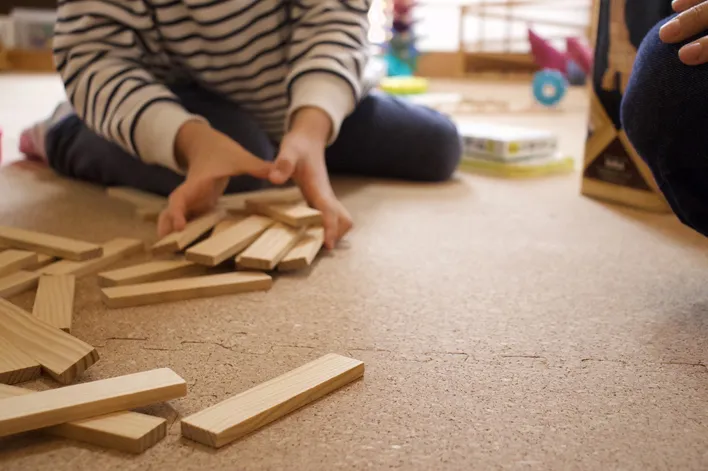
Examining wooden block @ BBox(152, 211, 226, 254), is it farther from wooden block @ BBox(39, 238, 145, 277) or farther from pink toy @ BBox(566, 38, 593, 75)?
pink toy @ BBox(566, 38, 593, 75)

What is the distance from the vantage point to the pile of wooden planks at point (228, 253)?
2.62 ft

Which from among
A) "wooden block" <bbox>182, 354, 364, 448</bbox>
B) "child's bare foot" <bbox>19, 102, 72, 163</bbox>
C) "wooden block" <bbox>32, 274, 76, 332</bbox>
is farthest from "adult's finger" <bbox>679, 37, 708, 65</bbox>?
"child's bare foot" <bbox>19, 102, 72, 163</bbox>

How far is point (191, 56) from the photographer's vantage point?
122 centimetres

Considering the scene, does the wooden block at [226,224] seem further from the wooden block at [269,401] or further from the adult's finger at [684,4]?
the adult's finger at [684,4]

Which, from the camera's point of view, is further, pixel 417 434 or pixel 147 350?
pixel 147 350

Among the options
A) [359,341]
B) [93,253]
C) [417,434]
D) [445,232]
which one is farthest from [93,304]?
[445,232]

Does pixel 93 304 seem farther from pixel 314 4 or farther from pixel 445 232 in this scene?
pixel 314 4

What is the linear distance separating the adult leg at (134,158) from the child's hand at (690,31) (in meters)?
0.69

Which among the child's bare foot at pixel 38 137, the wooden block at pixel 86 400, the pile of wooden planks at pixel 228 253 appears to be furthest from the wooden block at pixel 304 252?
the child's bare foot at pixel 38 137

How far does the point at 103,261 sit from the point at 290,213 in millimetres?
245

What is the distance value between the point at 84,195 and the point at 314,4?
20.3 inches

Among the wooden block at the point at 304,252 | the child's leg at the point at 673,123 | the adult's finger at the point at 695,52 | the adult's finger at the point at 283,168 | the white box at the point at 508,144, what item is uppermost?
the adult's finger at the point at 695,52

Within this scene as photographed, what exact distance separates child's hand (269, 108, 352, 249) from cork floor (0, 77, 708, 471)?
39 millimetres

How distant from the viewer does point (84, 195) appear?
1.27m
